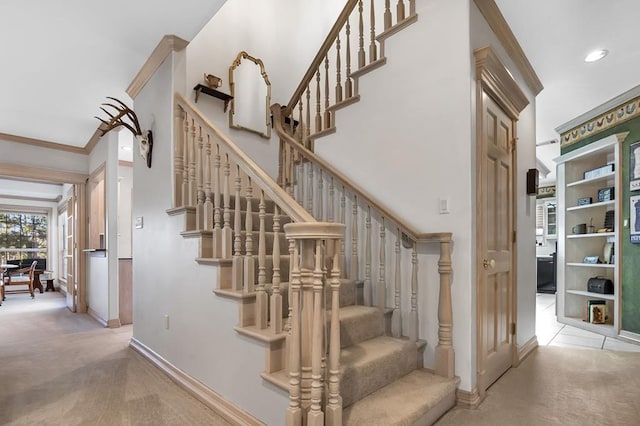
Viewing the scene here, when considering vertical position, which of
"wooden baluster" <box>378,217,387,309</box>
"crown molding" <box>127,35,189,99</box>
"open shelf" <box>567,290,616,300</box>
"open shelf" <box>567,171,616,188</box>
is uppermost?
"crown molding" <box>127,35,189,99</box>

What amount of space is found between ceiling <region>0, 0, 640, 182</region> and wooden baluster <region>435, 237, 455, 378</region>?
1.91 metres

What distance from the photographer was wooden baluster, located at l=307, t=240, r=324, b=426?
1438 millimetres

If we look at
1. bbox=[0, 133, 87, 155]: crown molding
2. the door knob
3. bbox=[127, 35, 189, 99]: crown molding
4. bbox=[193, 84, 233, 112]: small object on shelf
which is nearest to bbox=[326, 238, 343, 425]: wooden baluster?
the door knob

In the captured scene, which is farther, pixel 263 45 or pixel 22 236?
pixel 22 236

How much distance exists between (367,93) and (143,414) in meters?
2.70

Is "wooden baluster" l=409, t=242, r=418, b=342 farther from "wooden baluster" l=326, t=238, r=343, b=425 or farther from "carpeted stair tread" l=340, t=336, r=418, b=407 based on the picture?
"wooden baluster" l=326, t=238, r=343, b=425

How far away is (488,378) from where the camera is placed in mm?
2389

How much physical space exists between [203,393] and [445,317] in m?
1.64

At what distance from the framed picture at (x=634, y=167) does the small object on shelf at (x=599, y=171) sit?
282mm

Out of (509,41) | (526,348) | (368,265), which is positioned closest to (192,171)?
(368,265)

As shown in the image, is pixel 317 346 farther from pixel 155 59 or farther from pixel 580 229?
pixel 580 229

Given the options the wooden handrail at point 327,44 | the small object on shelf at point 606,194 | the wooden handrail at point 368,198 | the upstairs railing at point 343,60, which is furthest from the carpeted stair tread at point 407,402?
the small object on shelf at point 606,194

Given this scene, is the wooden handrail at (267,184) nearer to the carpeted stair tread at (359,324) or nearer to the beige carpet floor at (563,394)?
the carpeted stair tread at (359,324)

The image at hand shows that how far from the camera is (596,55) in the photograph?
3166mm
